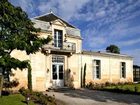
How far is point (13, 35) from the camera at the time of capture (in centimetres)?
1594

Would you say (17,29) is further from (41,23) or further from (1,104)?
(41,23)

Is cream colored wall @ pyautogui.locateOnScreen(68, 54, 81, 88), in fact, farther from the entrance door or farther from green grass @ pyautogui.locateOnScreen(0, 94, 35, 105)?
green grass @ pyautogui.locateOnScreen(0, 94, 35, 105)

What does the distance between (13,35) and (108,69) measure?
64.6ft

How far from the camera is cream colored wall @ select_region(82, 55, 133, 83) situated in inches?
1223

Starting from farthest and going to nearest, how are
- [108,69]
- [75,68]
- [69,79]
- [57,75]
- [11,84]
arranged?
[108,69], [75,68], [69,79], [57,75], [11,84]

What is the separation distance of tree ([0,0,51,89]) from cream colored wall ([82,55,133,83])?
1406cm

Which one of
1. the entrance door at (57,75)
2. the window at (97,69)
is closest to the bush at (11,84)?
the entrance door at (57,75)

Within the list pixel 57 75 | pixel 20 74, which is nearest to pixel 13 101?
pixel 20 74

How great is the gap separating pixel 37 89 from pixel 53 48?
411 centimetres

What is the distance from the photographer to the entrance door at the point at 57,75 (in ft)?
88.6

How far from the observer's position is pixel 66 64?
28188mm

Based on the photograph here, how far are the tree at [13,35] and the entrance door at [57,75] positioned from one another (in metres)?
10.1

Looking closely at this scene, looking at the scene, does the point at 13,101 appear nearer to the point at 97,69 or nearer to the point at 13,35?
the point at 13,35

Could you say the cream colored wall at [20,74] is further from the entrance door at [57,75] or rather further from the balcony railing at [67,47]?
the entrance door at [57,75]
